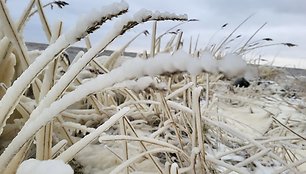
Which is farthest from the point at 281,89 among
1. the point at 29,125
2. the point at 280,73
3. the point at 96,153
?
the point at 29,125

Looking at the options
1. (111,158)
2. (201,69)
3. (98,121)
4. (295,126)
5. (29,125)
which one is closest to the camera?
(201,69)

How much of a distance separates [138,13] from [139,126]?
2.30ft

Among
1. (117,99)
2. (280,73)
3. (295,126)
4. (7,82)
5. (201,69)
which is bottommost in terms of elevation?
(280,73)

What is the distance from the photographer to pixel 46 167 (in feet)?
1.01

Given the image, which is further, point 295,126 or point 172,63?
point 295,126

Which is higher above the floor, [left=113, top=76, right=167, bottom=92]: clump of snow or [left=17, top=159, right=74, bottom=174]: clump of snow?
[left=113, top=76, right=167, bottom=92]: clump of snow

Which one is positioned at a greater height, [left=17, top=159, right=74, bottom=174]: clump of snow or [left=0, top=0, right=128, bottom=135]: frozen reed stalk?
[left=0, top=0, right=128, bottom=135]: frozen reed stalk

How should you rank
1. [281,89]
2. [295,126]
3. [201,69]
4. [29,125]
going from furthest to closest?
[281,89], [295,126], [29,125], [201,69]

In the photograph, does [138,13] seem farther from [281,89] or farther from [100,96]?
[281,89]

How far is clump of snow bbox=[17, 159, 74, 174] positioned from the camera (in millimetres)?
297

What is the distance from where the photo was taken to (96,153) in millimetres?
756

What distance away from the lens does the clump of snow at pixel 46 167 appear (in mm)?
297

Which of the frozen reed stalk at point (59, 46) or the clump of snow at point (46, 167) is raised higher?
the frozen reed stalk at point (59, 46)

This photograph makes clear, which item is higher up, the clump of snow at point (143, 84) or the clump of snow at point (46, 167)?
the clump of snow at point (143, 84)
